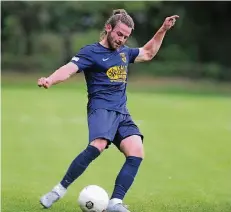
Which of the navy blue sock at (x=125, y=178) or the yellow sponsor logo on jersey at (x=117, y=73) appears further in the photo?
the yellow sponsor logo on jersey at (x=117, y=73)

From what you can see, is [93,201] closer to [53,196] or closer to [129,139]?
[53,196]

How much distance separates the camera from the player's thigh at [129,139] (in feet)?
23.1

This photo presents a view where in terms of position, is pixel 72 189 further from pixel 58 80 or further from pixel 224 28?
pixel 224 28

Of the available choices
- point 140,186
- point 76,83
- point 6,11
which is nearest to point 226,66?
point 76,83

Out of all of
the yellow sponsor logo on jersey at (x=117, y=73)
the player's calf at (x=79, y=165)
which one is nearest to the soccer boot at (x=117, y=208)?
the player's calf at (x=79, y=165)

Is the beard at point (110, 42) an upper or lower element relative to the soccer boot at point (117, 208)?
upper

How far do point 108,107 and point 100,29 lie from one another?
39313 millimetres

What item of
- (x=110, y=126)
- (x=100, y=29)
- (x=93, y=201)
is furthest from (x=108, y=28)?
(x=100, y=29)

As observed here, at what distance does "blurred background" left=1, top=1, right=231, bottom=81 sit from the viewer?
145 ft

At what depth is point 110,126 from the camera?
697cm

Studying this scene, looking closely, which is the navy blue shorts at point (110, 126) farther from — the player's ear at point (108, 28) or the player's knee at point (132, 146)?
the player's ear at point (108, 28)

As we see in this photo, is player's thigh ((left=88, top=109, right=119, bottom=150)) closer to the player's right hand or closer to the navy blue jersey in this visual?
the navy blue jersey

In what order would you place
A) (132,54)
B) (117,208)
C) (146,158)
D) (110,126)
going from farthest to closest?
(146,158) < (132,54) < (110,126) < (117,208)

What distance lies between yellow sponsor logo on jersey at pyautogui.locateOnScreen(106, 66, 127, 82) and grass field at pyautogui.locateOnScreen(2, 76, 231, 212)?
1.43 meters
